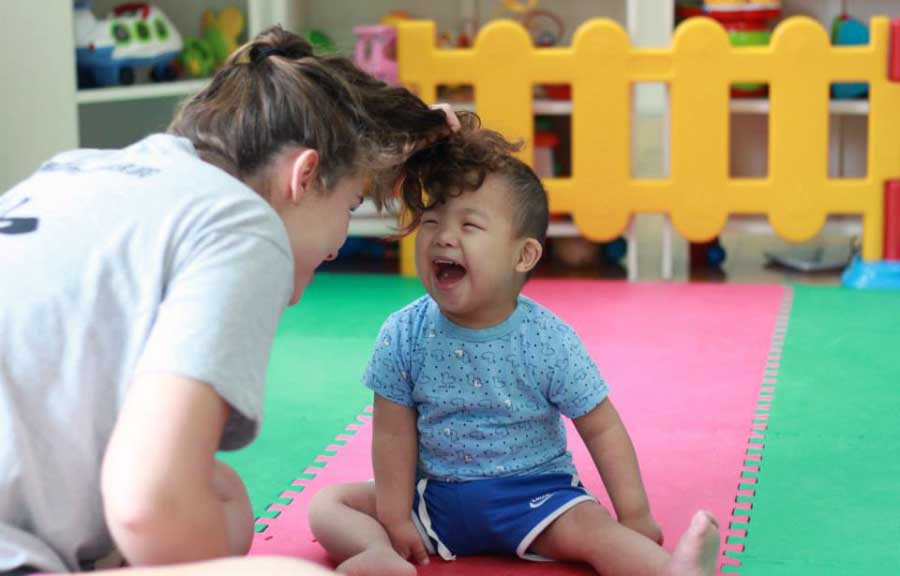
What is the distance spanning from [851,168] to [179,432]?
291 cm

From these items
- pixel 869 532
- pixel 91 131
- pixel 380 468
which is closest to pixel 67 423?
pixel 380 468

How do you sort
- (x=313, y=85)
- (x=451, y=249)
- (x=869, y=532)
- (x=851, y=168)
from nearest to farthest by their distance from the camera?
1. (x=313, y=85)
2. (x=451, y=249)
3. (x=869, y=532)
4. (x=851, y=168)

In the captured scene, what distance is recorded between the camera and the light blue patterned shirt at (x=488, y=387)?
1.47m

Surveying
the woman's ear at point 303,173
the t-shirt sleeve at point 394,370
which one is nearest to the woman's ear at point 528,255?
the t-shirt sleeve at point 394,370

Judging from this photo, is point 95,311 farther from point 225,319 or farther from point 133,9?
point 133,9

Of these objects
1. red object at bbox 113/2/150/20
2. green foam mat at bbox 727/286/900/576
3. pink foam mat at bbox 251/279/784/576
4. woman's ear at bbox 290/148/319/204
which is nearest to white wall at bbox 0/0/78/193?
red object at bbox 113/2/150/20

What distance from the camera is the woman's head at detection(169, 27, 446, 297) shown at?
114cm

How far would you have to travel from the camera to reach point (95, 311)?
1.02m

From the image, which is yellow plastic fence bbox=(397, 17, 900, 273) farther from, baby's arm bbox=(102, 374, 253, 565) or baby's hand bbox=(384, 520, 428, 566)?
baby's arm bbox=(102, 374, 253, 565)

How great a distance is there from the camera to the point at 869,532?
5.16ft

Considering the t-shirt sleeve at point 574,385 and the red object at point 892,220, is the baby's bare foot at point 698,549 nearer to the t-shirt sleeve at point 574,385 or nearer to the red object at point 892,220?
the t-shirt sleeve at point 574,385

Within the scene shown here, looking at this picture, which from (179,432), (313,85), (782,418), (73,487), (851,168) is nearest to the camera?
(179,432)

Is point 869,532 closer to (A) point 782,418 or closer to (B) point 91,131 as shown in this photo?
(A) point 782,418

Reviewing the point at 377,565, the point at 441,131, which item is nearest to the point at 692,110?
the point at 441,131
